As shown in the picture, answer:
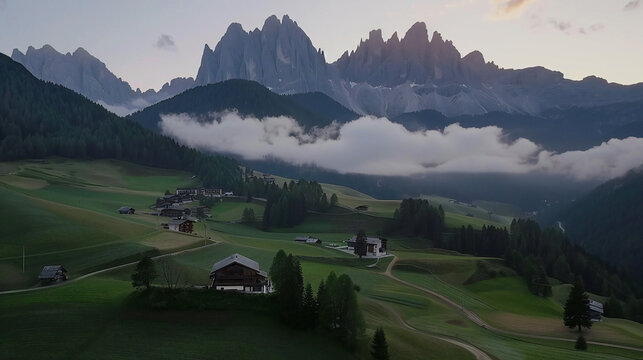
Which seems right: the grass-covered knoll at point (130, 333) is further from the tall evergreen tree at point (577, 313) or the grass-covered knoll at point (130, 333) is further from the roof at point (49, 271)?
the tall evergreen tree at point (577, 313)

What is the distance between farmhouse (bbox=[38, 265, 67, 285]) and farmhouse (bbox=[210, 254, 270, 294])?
20.0 m

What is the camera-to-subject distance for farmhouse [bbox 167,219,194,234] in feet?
411

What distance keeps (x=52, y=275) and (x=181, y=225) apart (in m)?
57.8

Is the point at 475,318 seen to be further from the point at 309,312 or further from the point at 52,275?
the point at 52,275

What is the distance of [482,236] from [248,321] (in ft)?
417

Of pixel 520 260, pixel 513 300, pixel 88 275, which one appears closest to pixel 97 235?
pixel 88 275

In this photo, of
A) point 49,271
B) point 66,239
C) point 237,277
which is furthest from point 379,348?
A: point 66,239

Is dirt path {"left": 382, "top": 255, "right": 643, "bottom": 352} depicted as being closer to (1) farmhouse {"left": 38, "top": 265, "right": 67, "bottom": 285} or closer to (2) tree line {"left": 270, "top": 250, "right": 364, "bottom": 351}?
(2) tree line {"left": 270, "top": 250, "right": 364, "bottom": 351}

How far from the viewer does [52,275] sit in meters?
67.7

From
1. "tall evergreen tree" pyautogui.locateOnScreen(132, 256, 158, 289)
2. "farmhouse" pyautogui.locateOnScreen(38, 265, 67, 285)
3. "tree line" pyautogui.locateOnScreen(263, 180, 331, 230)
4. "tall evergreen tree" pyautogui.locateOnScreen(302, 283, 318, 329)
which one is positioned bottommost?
"farmhouse" pyautogui.locateOnScreen(38, 265, 67, 285)

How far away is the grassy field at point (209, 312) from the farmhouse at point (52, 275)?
127 inches

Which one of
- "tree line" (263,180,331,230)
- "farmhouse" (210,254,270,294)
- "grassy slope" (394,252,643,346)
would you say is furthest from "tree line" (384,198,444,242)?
"farmhouse" (210,254,270,294)

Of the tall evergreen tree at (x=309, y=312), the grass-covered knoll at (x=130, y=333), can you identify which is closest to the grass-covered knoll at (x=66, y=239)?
the grass-covered knoll at (x=130, y=333)

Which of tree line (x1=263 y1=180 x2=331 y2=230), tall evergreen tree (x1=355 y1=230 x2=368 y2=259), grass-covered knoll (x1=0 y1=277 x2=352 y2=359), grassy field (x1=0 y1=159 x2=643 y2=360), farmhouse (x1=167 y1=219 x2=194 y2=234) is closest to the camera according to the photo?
grass-covered knoll (x1=0 y1=277 x2=352 y2=359)
